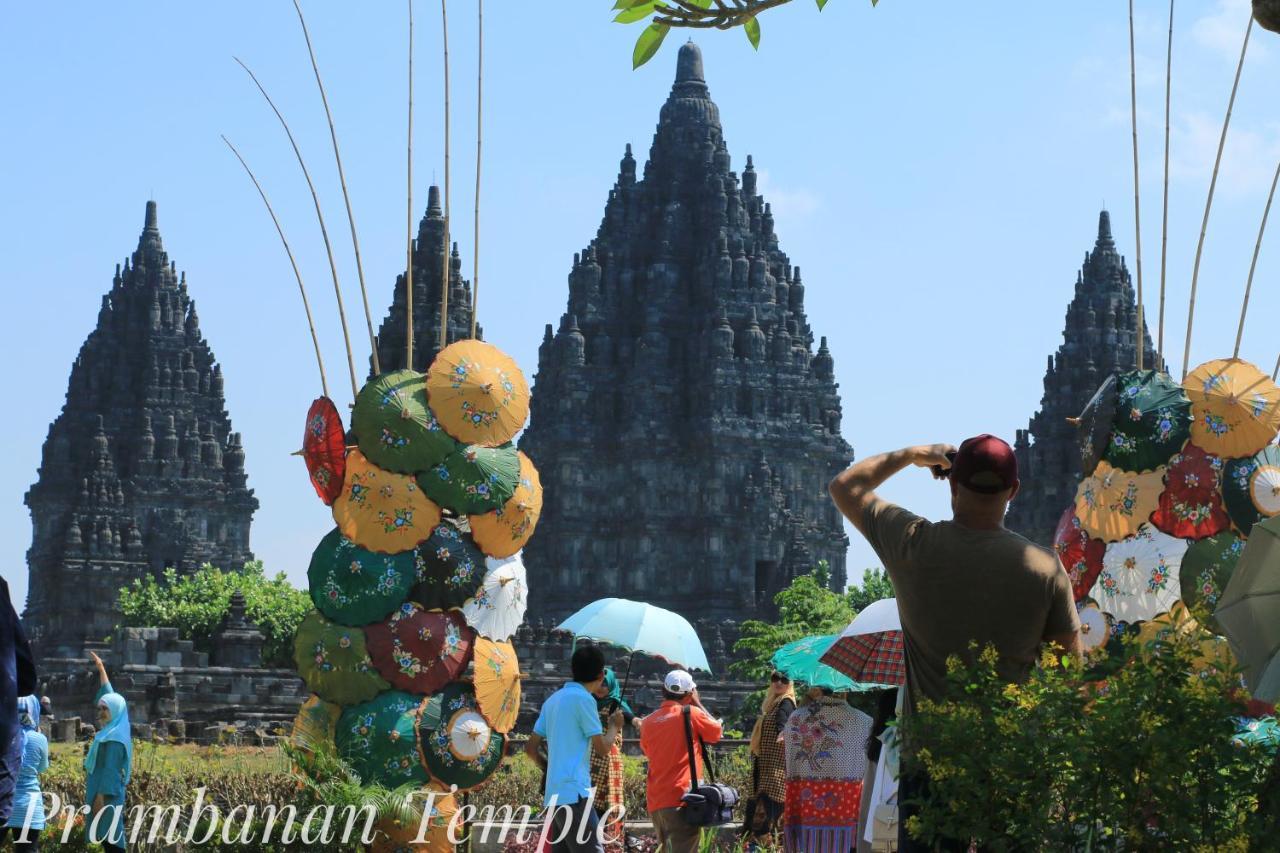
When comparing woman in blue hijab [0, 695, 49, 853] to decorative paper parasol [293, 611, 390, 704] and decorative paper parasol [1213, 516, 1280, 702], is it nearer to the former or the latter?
decorative paper parasol [293, 611, 390, 704]

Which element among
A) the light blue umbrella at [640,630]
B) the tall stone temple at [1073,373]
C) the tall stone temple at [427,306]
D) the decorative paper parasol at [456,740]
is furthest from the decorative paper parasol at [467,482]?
the tall stone temple at [1073,373]

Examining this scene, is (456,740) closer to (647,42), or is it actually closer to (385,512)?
(385,512)

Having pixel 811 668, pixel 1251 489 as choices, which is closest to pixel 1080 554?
pixel 1251 489

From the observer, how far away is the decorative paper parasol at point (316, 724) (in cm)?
1209

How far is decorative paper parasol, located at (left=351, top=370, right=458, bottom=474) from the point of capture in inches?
490

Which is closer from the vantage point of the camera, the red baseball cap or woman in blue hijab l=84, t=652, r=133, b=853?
the red baseball cap

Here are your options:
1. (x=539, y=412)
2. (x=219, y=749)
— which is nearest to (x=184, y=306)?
(x=539, y=412)

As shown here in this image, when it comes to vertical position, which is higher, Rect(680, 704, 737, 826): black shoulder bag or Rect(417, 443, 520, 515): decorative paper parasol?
Rect(417, 443, 520, 515): decorative paper parasol

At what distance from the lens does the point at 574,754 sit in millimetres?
10586

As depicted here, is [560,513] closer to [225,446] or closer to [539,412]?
[539,412]

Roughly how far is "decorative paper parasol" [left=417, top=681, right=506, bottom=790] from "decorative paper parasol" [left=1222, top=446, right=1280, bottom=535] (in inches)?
184

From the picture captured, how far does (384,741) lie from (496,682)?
0.77m

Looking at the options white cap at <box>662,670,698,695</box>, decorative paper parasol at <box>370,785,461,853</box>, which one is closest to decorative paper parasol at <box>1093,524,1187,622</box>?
white cap at <box>662,670,698,695</box>

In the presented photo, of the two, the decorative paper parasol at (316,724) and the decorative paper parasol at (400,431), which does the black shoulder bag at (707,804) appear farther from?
the decorative paper parasol at (400,431)
